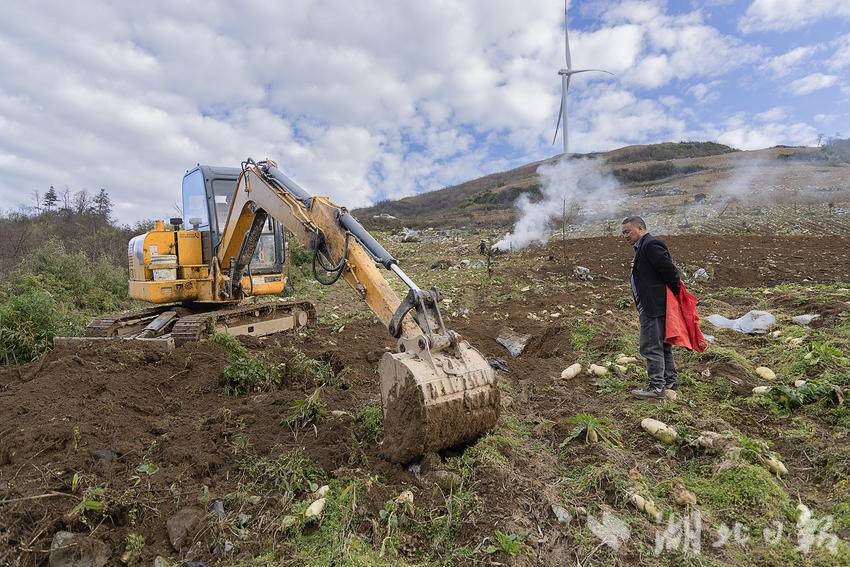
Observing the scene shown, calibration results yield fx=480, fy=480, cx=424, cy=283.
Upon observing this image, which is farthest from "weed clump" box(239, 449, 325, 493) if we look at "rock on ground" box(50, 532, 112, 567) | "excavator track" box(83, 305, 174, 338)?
"excavator track" box(83, 305, 174, 338)

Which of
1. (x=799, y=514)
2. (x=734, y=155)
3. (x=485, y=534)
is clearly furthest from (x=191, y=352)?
(x=734, y=155)

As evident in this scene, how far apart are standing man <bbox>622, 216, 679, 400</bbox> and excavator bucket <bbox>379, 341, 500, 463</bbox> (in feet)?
6.90

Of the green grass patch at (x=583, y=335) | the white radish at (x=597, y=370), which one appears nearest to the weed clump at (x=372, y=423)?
the white radish at (x=597, y=370)

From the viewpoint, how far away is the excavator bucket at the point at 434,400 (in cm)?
315

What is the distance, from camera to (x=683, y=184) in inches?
1422

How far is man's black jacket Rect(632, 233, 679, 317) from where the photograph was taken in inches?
183

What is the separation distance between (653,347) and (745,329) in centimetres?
293

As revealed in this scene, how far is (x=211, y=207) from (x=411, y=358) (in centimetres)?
494

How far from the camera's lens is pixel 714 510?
294cm

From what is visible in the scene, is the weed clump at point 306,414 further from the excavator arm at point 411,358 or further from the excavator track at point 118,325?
the excavator track at point 118,325

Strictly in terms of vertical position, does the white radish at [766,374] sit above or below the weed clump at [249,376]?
below

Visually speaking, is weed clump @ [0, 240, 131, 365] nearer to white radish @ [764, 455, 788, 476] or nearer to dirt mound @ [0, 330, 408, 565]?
dirt mound @ [0, 330, 408, 565]

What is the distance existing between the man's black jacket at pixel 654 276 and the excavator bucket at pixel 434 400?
223 centimetres

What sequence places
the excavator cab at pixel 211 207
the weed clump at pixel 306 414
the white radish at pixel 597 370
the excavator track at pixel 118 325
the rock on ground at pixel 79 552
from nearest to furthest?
the rock on ground at pixel 79 552
the weed clump at pixel 306 414
the white radish at pixel 597 370
the excavator track at pixel 118 325
the excavator cab at pixel 211 207
